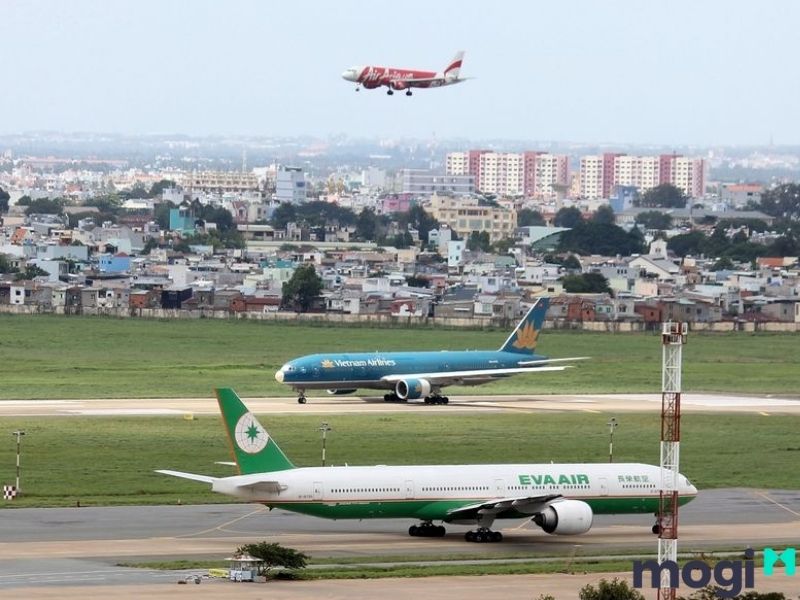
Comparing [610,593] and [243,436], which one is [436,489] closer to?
[243,436]

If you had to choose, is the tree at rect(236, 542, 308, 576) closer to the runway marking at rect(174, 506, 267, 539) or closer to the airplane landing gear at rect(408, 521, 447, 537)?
the runway marking at rect(174, 506, 267, 539)

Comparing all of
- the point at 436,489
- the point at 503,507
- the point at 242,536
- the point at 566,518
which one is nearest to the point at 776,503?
the point at 566,518

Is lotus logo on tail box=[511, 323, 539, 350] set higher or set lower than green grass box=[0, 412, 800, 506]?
higher

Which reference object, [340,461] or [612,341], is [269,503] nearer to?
[340,461]

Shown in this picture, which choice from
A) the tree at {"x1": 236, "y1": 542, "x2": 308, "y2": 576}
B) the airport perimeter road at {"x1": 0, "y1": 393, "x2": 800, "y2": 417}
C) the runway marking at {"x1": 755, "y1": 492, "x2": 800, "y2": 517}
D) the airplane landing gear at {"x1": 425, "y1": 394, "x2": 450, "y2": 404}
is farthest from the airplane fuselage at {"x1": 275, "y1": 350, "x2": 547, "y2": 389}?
the tree at {"x1": 236, "y1": 542, "x2": 308, "y2": 576}

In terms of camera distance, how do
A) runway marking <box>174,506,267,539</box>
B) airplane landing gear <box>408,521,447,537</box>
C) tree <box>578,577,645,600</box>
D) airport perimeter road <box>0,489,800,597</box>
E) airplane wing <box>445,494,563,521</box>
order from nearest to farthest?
tree <box>578,577,645,600</box> < airport perimeter road <box>0,489,800,597</box> < airplane wing <box>445,494,563,521</box> < runway marking <box>174,506,267,539</box> < airplane landing gear <box>408,521,447,537</box>

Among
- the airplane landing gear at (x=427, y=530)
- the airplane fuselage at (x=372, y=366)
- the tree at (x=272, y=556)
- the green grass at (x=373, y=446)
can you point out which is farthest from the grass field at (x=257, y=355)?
the tree at (x=272, y=556)
